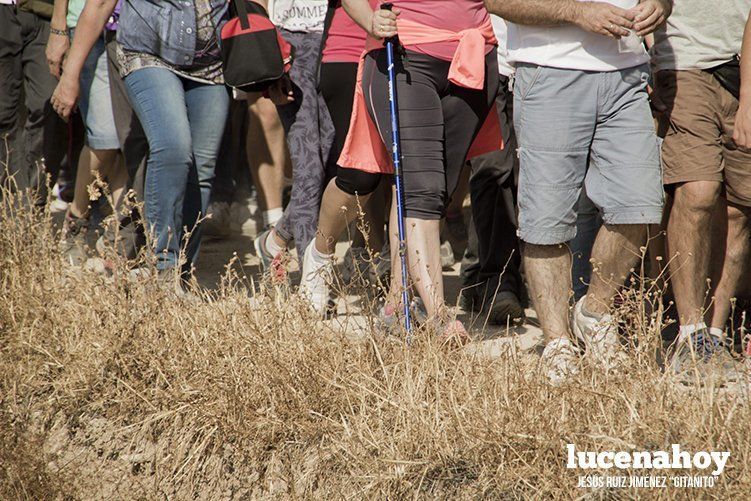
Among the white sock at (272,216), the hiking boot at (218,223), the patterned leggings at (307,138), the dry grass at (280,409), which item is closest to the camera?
the dry grass at (280,409)

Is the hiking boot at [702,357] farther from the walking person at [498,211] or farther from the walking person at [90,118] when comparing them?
the walking person at [90,118]

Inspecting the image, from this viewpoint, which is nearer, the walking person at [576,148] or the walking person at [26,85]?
the walking person at [576,148]

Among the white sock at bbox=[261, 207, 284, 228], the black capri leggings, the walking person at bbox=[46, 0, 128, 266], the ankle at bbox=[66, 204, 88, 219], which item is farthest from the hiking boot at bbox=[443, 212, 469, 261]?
the ankle at bbox=[66, 204, 88, 219]

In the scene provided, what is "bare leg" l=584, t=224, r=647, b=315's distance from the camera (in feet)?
15.1

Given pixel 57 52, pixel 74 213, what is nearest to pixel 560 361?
pixel 57 52

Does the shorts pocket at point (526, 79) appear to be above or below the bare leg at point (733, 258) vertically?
above

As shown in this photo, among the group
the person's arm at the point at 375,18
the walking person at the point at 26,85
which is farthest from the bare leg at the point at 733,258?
the walking person at the point at 26,85

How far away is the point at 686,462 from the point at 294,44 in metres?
3.38

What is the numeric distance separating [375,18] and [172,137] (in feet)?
4.32

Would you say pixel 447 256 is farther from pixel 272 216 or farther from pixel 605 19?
pixel 605 19

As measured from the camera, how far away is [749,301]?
5660mm

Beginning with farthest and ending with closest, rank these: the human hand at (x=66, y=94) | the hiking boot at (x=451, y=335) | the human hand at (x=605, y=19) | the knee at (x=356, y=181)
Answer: the human hand at (x=66, y=94)
the knee at (x=356, y=181)
the human hand at (x=605, y=19)
the hiking boot at (x=451, y=335)

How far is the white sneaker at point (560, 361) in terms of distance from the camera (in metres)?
3.97

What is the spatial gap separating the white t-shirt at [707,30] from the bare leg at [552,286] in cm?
100
